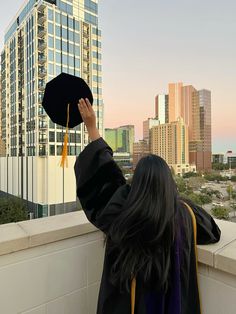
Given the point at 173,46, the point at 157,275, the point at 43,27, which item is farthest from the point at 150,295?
the point at 43,27

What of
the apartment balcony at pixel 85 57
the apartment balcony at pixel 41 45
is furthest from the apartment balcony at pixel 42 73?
the apartment balcony at pixel 85 57

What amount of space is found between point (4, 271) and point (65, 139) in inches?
18.2

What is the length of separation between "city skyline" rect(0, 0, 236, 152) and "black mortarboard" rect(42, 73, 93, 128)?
7026mm

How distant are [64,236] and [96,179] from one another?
264 mm

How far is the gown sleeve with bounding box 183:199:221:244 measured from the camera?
2.33ft

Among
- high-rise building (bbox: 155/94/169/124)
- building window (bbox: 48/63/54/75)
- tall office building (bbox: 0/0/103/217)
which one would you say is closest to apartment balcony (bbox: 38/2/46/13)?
tall office building (bbox: 0/0/103/217)

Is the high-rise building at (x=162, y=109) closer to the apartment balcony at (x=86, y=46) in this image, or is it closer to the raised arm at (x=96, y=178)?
the raised arm at (x=96, y=178)

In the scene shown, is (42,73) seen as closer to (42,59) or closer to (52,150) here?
(42,59)

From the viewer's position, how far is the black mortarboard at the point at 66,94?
89 centimetres

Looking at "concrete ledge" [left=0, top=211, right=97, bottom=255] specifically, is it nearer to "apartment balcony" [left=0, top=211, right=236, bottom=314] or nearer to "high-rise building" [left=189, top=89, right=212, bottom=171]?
"apartment balcony" [left=0, top=211, right=236, bottom=314]

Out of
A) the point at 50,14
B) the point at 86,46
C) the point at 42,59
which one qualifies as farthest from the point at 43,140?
the point at 50,14

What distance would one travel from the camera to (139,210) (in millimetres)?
594

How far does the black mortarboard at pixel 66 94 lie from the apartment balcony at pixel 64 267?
0.40 m

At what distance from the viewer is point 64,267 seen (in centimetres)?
89
